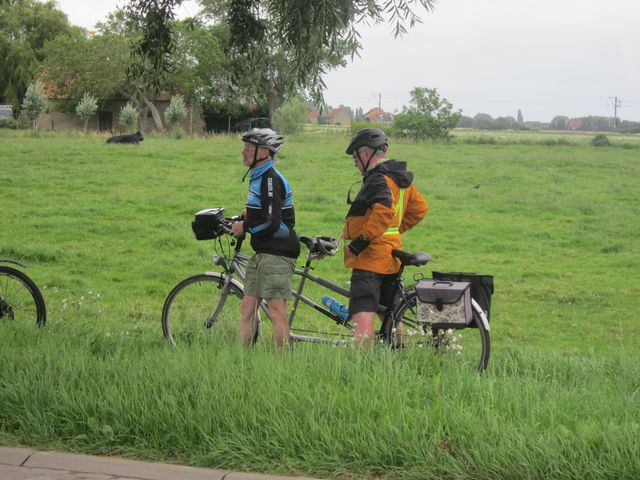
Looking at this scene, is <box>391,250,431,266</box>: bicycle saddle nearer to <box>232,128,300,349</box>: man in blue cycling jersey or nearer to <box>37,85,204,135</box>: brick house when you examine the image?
<box>232,128,300,349</box>: man in blue cycling jersey

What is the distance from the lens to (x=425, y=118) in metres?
60.2

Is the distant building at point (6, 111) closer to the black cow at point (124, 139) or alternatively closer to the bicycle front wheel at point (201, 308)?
the black cow at point (124, 139)

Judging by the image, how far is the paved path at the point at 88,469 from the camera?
4.67 metres

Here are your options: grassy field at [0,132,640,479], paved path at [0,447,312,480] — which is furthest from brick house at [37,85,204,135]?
paved path at [0,447,312,480]

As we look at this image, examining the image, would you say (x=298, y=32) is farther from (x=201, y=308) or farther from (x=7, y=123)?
(x=7, y=123)

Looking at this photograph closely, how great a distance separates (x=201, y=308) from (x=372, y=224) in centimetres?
A: 214

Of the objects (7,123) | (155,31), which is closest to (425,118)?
(7,123)

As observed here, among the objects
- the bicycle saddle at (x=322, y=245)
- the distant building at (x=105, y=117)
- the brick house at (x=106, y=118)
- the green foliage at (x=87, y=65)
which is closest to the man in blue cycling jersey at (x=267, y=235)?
the bicycle saddle at (x=322, y=245)

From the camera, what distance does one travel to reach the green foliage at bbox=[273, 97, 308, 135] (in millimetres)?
43719

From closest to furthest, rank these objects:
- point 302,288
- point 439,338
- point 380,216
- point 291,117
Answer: point 380,216 → point 439,338 → point 302,288 → point 291,117

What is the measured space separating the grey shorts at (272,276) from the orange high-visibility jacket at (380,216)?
2.08ft

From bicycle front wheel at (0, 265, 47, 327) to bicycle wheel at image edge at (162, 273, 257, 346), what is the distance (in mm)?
1227

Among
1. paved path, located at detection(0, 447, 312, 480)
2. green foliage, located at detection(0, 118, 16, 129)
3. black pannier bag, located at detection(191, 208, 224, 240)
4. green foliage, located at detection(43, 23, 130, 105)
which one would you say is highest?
green foliage, located at detection(43, 23, 130, 105)

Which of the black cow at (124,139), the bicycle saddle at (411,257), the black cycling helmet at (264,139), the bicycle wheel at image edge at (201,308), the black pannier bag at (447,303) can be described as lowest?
the bicycle wheel at image edge at (201,308)
